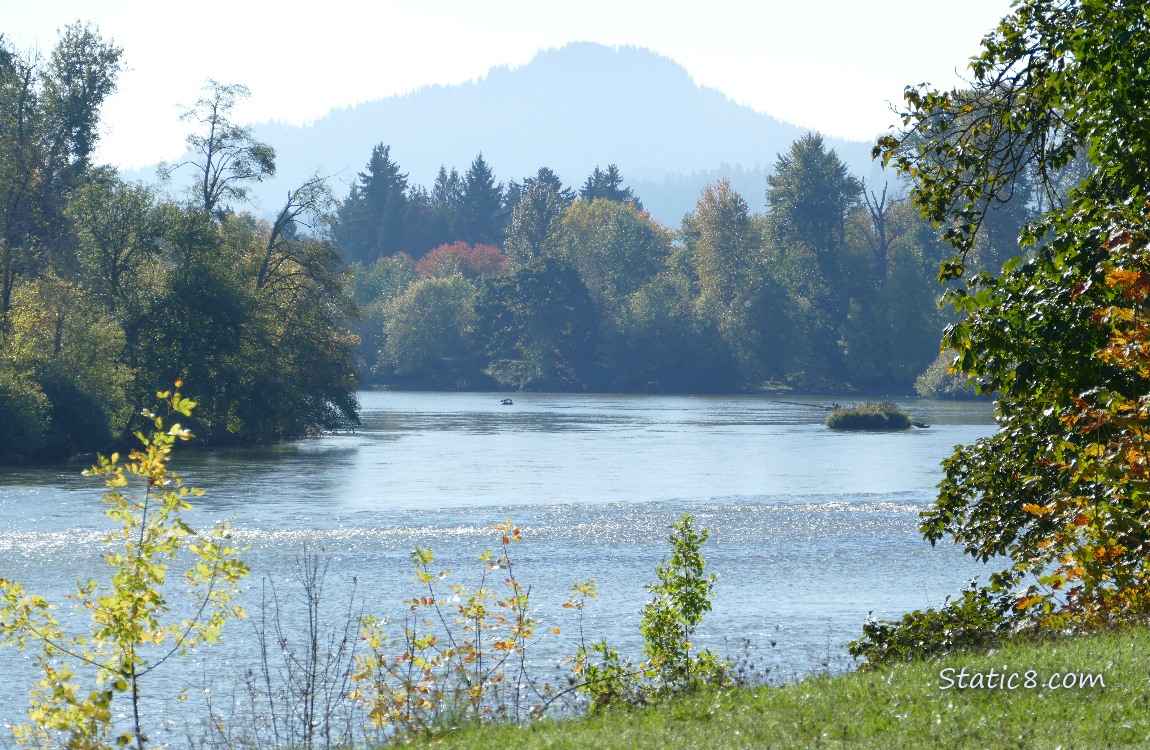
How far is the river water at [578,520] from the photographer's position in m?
19.4

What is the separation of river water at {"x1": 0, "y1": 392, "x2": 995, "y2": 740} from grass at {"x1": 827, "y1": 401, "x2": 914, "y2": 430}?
133 inches

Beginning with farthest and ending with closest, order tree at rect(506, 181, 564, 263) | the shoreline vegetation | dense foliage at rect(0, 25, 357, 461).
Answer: tree at rect(506, 181, 564, 263) < the shoreline vegetation < dense foliage at rect(0, 25, 357, 461)

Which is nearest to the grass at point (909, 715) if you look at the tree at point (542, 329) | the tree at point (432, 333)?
the tree at point (542, 329)

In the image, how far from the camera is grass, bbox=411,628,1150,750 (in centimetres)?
762

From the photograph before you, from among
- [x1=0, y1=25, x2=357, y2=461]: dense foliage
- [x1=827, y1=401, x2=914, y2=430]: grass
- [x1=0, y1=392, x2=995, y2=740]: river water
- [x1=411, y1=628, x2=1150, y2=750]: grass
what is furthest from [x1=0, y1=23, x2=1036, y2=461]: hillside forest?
[x1=827, y1=401, x2=914, y2=430]: grass

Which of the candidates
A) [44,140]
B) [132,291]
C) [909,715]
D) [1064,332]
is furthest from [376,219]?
[909,715]

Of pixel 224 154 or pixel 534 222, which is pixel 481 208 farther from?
pixel 224 154

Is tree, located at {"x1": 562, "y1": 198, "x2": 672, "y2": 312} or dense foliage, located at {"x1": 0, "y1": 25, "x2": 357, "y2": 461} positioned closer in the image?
dense foliage, located at {"x1": 0, "y1": 25, "x2": 357, "y2": 461}

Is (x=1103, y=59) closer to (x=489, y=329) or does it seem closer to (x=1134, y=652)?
(x=1134, y=652)

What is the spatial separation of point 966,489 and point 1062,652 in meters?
3.16

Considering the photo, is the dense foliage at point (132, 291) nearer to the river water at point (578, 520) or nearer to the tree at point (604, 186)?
the river water at point (578, 520)

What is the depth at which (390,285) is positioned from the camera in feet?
421

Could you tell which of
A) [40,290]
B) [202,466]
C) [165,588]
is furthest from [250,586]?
[40,290]

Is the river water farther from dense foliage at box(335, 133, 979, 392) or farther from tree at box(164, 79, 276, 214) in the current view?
dense foliage at box(335, 133, 979, 392)
